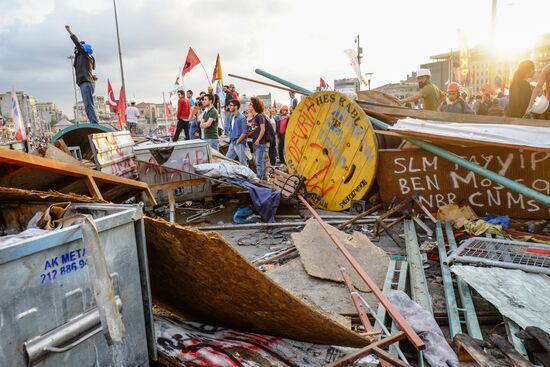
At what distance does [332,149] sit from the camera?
7504 millimetres

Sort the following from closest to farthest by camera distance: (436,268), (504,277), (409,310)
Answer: (409,310) → (504,277) → (436,268)

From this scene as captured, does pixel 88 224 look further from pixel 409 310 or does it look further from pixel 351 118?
pixel 351 118

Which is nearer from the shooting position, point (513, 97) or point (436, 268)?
point (436, 268)

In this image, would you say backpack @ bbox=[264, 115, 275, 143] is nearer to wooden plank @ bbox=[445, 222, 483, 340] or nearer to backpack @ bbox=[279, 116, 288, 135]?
backpack @ bbox=[279, 116, 288, 135]

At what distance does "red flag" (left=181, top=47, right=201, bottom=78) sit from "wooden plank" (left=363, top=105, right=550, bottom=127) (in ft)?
36.8

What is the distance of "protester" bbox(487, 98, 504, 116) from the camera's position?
1229 cm

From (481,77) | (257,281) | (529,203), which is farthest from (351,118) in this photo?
(481,77)

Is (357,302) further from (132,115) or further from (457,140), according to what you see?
(132,115)

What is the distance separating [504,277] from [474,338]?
0.86m

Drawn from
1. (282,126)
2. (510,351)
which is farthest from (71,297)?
(282,126)

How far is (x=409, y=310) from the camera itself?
3.33 meters

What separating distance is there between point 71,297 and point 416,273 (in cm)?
345

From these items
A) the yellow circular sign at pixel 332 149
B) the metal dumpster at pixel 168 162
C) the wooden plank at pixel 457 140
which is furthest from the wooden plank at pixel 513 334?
the metal dumpster at pixel 168 162

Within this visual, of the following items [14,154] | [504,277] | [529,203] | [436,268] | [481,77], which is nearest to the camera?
[14,154]
